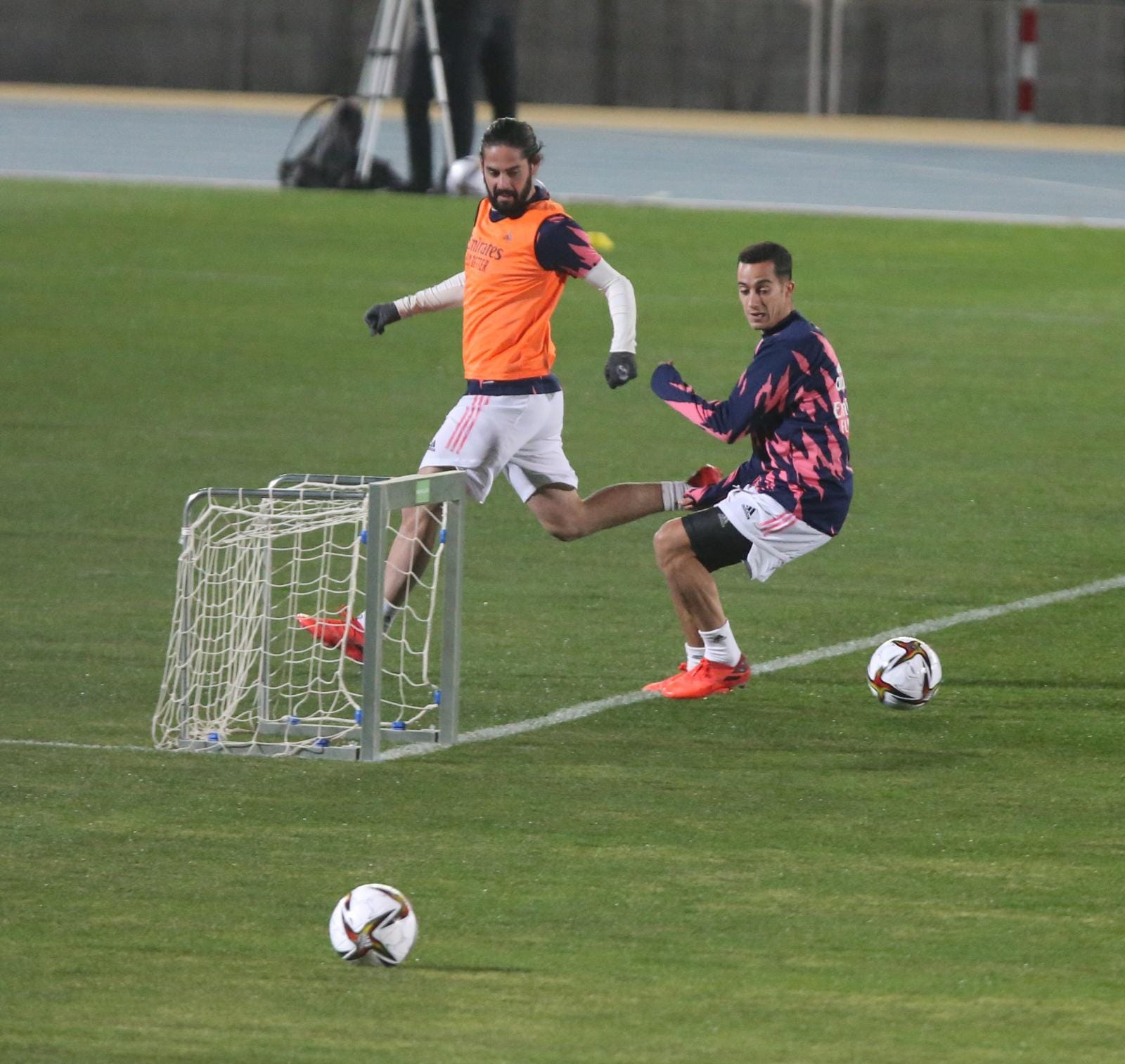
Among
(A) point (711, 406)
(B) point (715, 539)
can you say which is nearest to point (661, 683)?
(B) point (715, 539)

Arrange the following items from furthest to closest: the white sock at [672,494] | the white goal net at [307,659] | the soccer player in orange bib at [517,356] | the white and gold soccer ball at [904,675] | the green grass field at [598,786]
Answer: the white sock at [672,494]
the soccer player in orange bib at [517,356]
the white and gold soccer ball at [904,675]
the white goal net at [307,659]
the green grass field at [598,786]

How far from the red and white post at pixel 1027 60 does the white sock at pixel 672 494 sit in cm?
3053

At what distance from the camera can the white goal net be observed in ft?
23.5

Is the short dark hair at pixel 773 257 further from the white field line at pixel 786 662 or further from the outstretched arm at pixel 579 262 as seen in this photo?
the white field line at pixel 786 662

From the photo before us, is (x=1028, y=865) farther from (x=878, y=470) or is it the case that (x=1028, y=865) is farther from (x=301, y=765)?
(x=878, y=470)

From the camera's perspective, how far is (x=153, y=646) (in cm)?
873

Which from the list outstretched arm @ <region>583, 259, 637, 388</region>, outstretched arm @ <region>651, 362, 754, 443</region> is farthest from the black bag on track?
outstretched arm @ <region>651, 362, 754, 443</region>

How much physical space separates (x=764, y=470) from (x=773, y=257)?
0.73 meters

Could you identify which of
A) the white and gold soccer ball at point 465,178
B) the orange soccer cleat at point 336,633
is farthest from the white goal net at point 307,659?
the white and gold soccer ball at point 465,178

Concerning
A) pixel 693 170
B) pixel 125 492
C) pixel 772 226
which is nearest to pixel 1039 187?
pixel 693 170

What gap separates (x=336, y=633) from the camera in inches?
319

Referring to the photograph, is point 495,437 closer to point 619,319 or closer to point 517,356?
point 517,356

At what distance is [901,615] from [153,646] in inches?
116

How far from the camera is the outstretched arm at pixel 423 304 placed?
8742 millimetres
